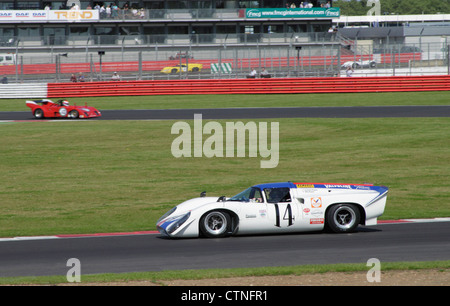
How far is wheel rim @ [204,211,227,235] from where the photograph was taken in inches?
438

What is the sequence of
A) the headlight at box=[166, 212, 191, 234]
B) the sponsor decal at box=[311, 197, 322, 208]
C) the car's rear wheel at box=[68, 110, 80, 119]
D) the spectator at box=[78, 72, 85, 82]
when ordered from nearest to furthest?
1. the headlight at box=[166, 212, 191, 234]
2. the sponsor decal at box=[311, 197, 322, 208]
3. the car's rear wheel at box=[68, 110, 80, 119]
4. the spectator at box=[78, 72, 85, 82]

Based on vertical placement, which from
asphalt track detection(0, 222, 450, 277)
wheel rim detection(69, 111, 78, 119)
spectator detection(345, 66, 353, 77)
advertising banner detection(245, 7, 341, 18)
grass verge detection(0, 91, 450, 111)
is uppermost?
advertising banner detection(245, 7, 341, 18)

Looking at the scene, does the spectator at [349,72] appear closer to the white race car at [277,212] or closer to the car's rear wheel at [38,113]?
the car's rear wheel at [38,113]

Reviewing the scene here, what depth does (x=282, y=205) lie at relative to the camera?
441 inches

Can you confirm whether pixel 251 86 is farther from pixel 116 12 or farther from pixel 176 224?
pixel 176 224

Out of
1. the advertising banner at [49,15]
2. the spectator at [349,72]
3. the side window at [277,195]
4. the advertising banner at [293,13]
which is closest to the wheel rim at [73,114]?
the spectator at [349,72]

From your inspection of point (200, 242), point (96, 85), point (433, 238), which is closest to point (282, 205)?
point (200, 242)

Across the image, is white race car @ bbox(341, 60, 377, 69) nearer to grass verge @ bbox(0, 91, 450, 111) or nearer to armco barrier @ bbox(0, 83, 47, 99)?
grass verge @ bbox(0, 91, 450, 111)

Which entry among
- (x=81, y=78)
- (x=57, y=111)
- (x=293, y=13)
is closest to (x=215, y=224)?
(x=57, y=111)

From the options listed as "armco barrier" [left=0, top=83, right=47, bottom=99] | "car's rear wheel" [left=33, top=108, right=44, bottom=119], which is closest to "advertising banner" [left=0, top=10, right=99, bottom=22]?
"armco barrier" [left=0, top=83, right=47, bottom=99]

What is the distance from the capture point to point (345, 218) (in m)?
11.5

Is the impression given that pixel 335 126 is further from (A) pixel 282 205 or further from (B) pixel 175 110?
(A) pixel 282 205

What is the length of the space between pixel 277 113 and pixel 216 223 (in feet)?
63.0

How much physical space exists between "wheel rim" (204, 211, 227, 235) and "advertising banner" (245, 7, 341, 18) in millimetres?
54496
